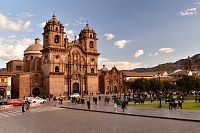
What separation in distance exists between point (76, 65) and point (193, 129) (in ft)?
205

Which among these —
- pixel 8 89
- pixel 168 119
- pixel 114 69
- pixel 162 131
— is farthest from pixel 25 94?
pixel 162 131

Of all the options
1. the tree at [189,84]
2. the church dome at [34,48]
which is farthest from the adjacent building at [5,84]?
the tree at [189,84]

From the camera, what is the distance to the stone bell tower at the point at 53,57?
71.4 m

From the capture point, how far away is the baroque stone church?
2810 inches

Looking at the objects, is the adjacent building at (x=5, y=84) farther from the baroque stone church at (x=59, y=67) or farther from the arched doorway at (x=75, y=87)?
the arched doorway at (x=75, y=87)

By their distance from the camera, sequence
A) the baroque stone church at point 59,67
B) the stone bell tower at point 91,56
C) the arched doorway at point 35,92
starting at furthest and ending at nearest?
the stone bell tower at point 91,56 → the arched doorway at point 35,92 → the baroque stone church at point 59,67

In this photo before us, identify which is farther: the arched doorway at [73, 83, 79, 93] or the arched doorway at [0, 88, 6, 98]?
the arched doorway at [73, 83, 79, 93]

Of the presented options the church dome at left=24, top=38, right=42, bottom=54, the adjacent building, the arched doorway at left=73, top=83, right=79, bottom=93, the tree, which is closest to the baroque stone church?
the arched doorway at left=73, top=83, right=79, bottom=93

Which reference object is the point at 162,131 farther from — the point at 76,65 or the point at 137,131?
the point at 76,65

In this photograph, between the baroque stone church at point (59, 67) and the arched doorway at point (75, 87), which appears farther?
the arched doorway at point (75, 87)

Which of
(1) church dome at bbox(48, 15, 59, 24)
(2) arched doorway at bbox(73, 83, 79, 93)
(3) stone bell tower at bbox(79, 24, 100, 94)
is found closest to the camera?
(1) church dome at bbox(48, 15, 59, 24)

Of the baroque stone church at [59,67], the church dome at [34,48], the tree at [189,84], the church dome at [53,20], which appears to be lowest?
the tree at [189,84]

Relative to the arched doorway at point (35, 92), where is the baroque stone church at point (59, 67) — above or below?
above

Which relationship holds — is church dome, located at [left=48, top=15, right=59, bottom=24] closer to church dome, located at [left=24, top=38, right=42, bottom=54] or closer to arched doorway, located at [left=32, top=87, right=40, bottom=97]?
church dome, located at [left=24, top=38, right=42, bottom=54]
